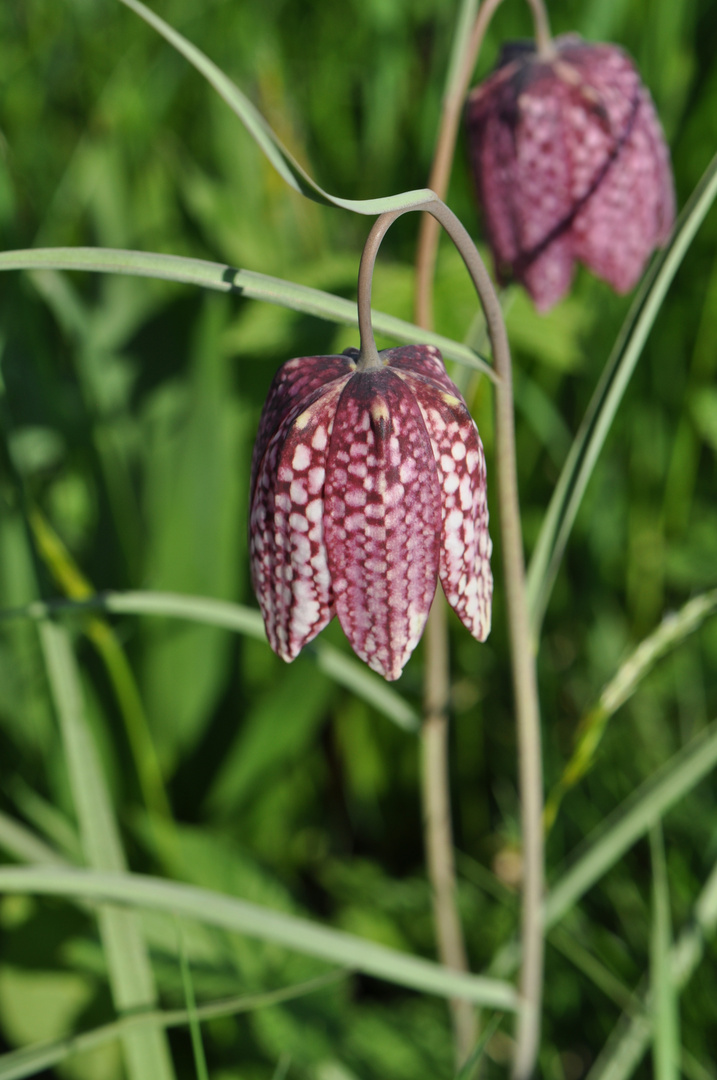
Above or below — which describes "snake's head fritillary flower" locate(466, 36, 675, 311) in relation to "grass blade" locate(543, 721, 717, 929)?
above

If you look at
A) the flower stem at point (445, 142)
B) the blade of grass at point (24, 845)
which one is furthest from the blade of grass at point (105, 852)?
the flower stem at point (445, 142)

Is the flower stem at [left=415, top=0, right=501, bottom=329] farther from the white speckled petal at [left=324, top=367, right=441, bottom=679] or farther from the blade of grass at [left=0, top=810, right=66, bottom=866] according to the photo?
the blade of grass at [left=0, top=810, right=66, bottom=866]

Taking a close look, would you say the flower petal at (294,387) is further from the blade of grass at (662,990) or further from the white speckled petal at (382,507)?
the blade of grass at (662,990)

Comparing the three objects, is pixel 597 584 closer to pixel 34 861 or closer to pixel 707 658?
pixel 707 658

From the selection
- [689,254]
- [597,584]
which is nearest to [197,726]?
[597,584]

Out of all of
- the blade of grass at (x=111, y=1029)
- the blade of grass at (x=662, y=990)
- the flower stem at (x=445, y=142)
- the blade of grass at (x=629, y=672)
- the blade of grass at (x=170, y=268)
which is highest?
the flower stem at (x=445, y=142)

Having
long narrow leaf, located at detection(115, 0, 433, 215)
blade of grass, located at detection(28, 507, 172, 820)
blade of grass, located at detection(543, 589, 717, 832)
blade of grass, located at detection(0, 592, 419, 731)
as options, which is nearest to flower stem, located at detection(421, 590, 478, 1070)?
blade of grass, located at detection(0, 592, 419, 731)
